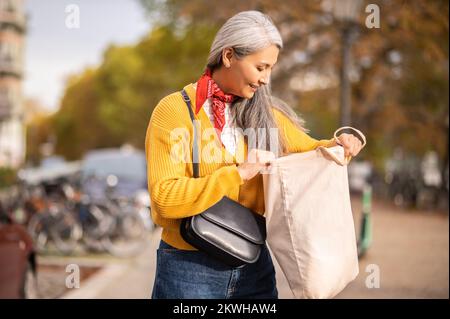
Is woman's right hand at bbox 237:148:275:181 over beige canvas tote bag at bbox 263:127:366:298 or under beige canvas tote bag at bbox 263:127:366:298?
over

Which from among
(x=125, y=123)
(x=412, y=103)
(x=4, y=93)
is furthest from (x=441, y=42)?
(x=4, y=93)

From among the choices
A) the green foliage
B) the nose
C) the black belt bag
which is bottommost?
the green foliage

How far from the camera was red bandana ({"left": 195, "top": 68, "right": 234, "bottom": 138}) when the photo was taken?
2.48 metres

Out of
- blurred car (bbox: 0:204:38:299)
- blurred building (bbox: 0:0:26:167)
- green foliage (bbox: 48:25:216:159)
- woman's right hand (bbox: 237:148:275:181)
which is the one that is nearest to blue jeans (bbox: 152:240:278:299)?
woman's right hand (bbox: 237:148:275:181)

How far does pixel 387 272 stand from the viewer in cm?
922

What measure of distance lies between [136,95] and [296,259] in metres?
45.9

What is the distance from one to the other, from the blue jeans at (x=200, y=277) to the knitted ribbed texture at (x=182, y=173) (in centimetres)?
5

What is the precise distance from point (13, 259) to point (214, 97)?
174 inches

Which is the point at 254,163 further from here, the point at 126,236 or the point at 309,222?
→ the point at 126,236

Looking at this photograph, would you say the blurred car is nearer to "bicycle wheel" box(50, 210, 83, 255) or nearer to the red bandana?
the red bandana

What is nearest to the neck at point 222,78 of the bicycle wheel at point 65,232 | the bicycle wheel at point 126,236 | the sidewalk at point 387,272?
the sidewalk at point 387,272

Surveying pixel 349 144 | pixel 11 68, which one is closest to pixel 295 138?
pixel 349 144
